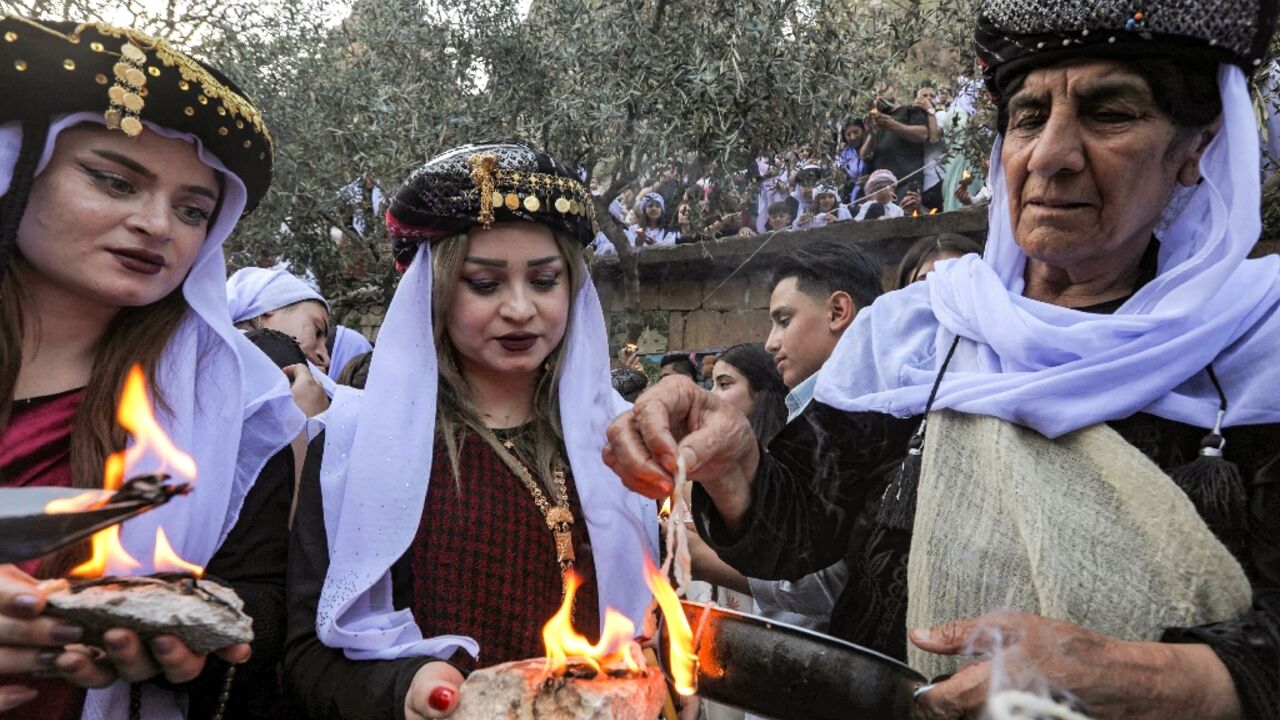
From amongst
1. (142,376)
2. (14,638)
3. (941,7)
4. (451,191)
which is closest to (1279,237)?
(941,7)

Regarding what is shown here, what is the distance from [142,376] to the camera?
2.43 metres

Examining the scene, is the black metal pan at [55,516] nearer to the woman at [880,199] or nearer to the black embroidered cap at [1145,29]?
the black embroidered cap at [1145,29]

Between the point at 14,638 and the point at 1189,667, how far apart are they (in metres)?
1.87

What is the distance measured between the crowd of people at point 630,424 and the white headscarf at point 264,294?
115 inches

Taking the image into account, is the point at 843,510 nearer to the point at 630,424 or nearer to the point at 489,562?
the point at 630,424

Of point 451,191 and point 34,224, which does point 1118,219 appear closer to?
point 451,191

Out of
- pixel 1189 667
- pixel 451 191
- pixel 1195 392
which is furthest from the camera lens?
pixel 451 191

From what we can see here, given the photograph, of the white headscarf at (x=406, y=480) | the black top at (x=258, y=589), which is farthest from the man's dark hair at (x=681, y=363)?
the black top at (x=258, y=589)

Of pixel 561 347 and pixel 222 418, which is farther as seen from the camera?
pixel 561 347

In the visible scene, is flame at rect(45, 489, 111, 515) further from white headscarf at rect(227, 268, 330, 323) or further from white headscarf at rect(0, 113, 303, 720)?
white headscarf at rect(227, 268, 330, 323)

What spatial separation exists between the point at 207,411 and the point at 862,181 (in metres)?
8.03

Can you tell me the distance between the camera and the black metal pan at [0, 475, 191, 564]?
123 centimetres

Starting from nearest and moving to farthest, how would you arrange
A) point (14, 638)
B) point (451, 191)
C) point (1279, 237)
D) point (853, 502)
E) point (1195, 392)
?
point (14, 638), point (1195, 392), point (853, 502), point (451, 191), point (1279, 237)

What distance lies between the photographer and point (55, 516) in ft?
4.04
